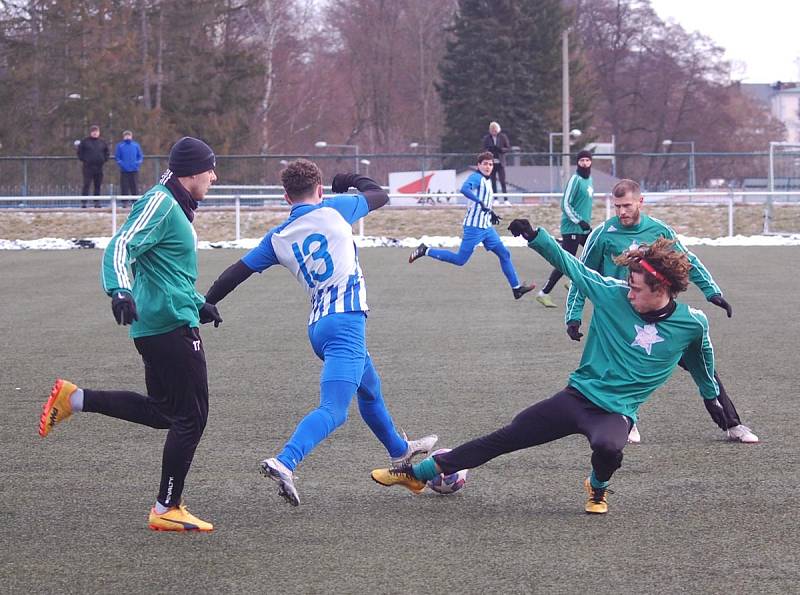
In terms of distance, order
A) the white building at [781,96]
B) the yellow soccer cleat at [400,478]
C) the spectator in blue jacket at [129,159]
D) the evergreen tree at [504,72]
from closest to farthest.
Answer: the yellow soccer cleat at [400,478] → the spectator in blue jacket at [129,159] → the evergreen tree at [504,72] → the white building at [781,96]

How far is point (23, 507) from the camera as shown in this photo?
5.70 meters

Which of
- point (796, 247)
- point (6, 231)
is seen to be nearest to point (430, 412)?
point (796, 247)

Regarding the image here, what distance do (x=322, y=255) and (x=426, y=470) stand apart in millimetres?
1094

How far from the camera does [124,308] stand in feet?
15.8

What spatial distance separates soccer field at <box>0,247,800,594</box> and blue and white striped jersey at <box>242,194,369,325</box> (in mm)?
957

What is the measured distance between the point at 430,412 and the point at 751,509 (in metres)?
2.87

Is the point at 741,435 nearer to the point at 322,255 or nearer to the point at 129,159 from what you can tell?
the point at 322,255

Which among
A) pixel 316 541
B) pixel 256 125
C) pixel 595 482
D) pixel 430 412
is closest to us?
pixel 316 541

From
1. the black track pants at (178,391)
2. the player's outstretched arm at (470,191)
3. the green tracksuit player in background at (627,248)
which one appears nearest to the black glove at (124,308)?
the black track pants at (178,391)

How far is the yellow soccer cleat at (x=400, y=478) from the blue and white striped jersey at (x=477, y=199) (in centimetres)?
1041

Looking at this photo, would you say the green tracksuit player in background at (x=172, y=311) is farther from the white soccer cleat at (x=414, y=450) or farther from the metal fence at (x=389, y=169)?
the metal fence at (x=389, y=169)

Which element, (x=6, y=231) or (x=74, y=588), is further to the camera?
(x=6, y=231)

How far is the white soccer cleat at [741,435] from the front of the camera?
6.98m

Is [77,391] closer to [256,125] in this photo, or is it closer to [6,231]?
[6,231]
